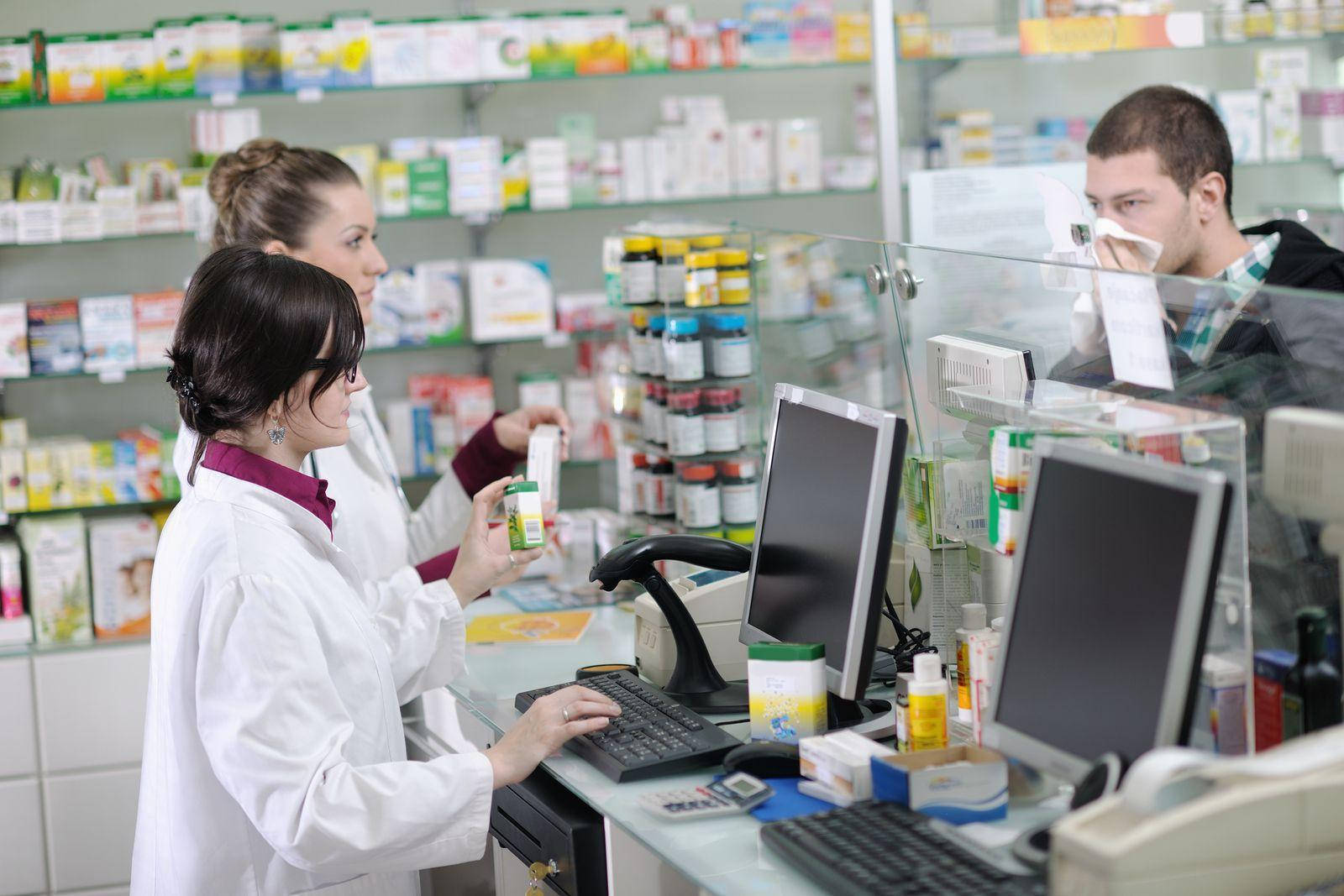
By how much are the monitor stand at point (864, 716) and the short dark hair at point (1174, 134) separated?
1.50 metres

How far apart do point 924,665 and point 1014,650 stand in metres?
0.21

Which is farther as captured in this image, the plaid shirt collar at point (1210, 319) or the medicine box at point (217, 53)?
the medicine box at point (217, 53)

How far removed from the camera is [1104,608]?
62.2 inches

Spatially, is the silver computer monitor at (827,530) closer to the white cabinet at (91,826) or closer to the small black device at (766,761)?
the small black device at (766,761)

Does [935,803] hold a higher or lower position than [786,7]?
lower

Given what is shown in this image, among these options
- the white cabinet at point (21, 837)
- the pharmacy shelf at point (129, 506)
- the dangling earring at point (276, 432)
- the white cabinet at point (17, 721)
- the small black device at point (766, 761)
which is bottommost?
the white cabinet at point (21, 837)

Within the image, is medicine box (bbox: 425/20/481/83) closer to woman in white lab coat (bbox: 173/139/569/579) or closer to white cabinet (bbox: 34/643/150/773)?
woman in white lab coat (bbox: 173/139/569/579)

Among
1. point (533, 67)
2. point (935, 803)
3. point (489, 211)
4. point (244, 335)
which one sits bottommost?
point (935, 803)

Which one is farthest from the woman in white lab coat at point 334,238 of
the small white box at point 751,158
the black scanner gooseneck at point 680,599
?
the small white box at point 751,158

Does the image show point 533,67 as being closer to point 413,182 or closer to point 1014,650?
point 413,182

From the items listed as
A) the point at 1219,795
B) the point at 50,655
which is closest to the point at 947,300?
the point at 1219,795

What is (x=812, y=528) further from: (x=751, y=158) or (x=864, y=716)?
(x=751, y=158)

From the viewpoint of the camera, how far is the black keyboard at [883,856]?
1.53m

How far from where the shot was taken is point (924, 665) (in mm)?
1911
